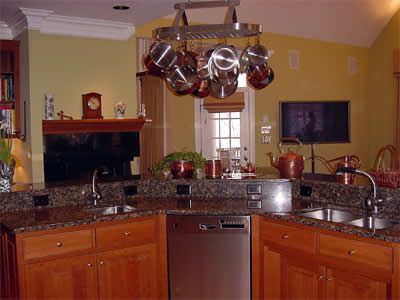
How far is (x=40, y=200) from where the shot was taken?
10.5 feet

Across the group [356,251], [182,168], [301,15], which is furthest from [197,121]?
[356,251]

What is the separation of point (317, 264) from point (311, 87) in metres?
5.94

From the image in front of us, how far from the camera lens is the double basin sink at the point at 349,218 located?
270 cm

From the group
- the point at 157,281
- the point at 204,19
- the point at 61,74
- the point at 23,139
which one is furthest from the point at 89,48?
the point at 157,281

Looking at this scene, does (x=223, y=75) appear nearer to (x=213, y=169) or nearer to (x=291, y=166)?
(x=213, y=169)

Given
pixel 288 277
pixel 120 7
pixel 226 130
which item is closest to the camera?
pixel 288 277

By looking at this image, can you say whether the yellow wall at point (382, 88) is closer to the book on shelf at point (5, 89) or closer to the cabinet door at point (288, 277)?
the cabinet door at point (288, 277)

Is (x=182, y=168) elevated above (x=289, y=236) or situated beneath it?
elevated above

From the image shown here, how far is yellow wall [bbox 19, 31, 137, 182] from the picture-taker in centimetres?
512

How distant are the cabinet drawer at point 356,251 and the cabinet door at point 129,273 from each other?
3.89 feet

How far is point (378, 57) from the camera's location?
8531 millimetres

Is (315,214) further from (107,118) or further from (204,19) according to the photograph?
(204,19)

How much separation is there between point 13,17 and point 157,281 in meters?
3.60

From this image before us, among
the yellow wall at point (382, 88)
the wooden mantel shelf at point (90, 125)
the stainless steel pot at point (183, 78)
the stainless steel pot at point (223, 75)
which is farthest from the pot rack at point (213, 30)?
the yellow wall at point (382, 88)
